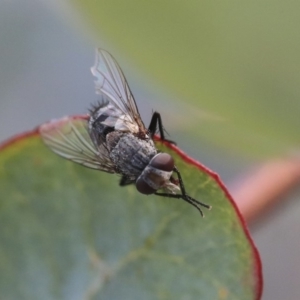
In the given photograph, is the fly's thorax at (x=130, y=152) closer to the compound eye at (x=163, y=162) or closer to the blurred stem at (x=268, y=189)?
A: the compound eye at (x=163, y=162)

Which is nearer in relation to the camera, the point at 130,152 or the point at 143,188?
the point at 143,188

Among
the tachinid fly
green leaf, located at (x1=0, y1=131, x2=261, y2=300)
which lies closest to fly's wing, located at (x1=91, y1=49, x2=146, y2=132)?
the tachinid fly

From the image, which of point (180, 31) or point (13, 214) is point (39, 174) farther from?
point (180, 31)

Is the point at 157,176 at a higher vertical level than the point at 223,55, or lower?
lower

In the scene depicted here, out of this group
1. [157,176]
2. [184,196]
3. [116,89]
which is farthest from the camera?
[116,89]

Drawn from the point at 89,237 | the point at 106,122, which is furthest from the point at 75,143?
the point at 89,237

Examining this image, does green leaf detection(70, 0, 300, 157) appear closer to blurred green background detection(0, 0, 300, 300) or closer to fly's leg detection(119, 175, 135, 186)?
blurred green background detection(0, 0, 300, 300)

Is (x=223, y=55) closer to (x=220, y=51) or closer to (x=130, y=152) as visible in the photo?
(x=220, y=51)
